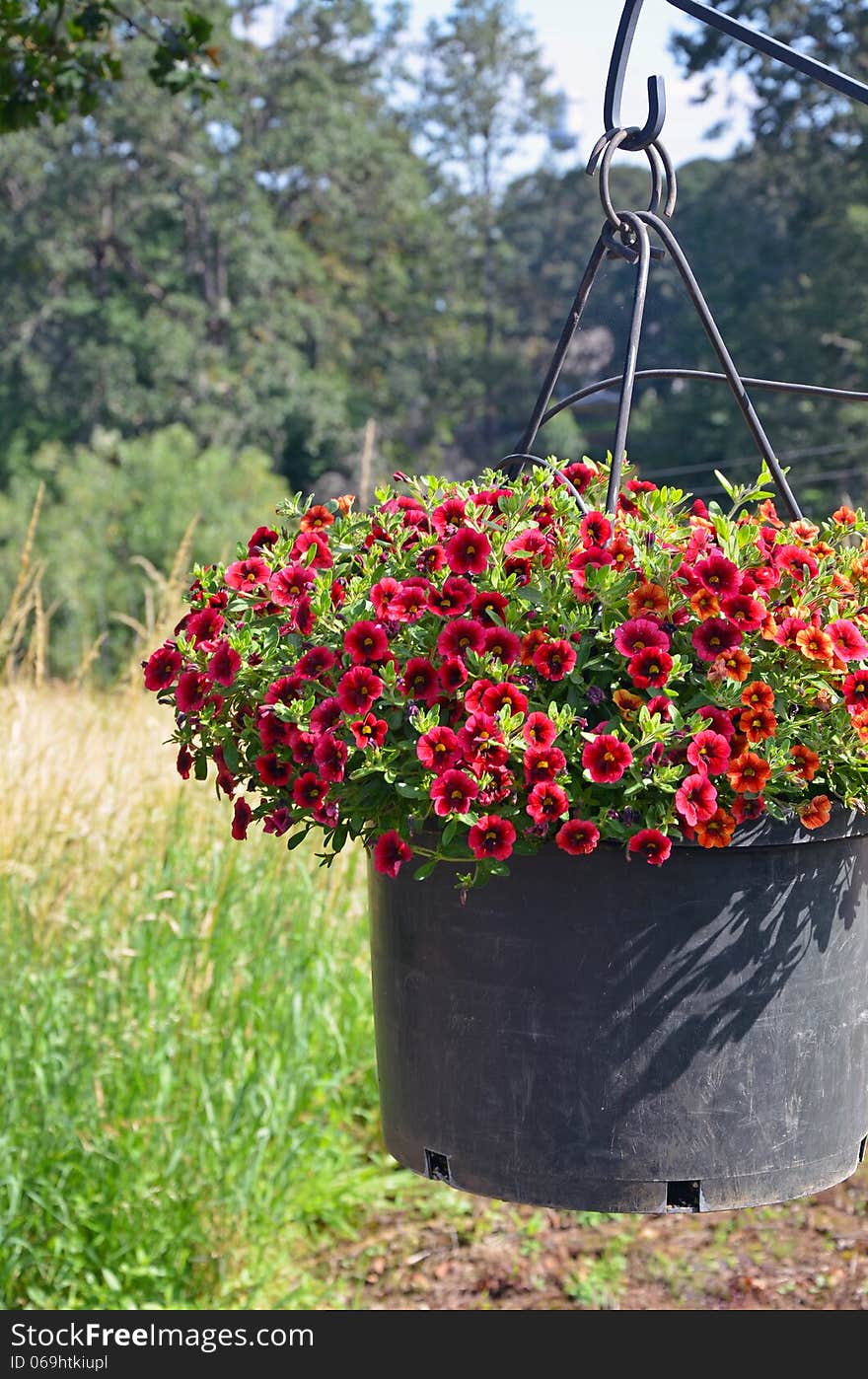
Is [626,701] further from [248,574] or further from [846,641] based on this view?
[248,574]

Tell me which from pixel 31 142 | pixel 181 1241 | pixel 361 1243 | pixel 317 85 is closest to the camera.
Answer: pixel 181 1241

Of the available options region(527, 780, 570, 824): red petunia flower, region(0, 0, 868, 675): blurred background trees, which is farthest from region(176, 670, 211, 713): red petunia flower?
region(0, 0, 868, 675): blurred background trees

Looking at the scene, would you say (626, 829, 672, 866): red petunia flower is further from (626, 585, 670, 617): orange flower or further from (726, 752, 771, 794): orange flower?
(626, 585, 670, 617): orange flower

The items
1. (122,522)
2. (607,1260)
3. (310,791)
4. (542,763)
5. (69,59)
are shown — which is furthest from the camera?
(122,522)

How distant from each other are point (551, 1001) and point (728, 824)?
0.73ft

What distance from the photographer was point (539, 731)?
0.96 metres

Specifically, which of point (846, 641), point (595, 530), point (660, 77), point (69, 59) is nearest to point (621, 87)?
point (660, 77)

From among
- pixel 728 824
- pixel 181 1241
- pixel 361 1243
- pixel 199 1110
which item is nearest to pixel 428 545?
pixel 728 824

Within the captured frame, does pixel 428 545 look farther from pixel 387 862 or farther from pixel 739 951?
pixel 739 951

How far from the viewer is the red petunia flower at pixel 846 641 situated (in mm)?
1000

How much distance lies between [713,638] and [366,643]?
28cm

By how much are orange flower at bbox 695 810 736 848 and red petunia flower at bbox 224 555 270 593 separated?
473 mm

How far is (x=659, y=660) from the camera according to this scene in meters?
0.98

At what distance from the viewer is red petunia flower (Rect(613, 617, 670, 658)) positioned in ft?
3.22
